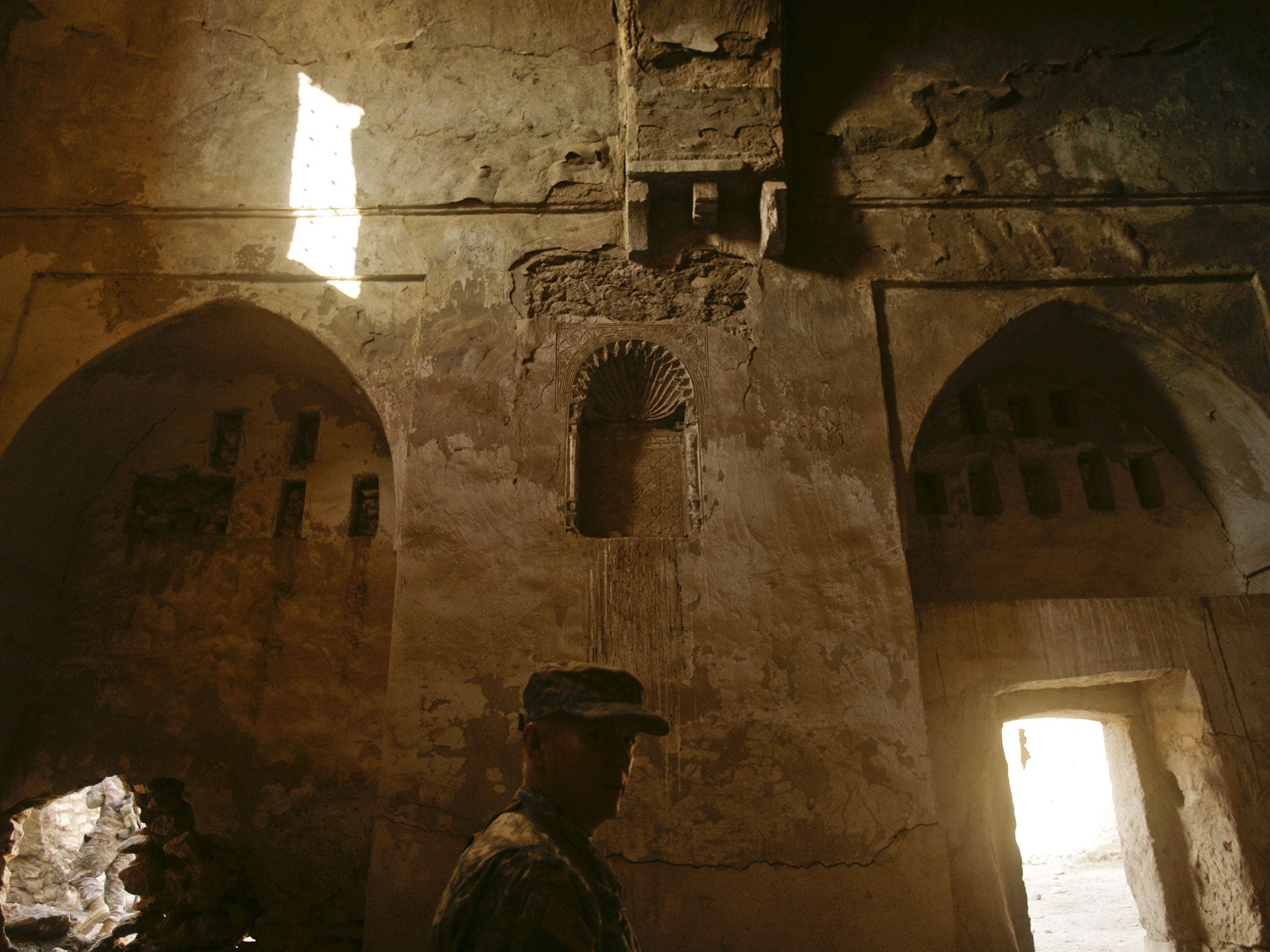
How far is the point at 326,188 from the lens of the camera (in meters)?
5.18

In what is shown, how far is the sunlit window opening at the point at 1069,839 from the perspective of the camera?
755cm

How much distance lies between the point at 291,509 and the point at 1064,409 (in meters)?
5.40

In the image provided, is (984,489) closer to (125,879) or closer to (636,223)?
(636,223)

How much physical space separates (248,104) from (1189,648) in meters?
6.61

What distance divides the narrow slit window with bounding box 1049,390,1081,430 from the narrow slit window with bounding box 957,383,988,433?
49 centimetres

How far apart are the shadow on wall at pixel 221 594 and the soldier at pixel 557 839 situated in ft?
10.7

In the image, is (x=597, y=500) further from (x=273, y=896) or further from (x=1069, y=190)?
(x=1069, y=190)

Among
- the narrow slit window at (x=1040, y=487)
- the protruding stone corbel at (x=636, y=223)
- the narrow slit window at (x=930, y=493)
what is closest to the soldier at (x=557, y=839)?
the protruding stone corbel at (x=636, y=223)

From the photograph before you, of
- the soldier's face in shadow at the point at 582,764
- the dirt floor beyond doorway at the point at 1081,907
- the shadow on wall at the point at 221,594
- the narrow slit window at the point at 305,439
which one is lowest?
the dirt floor beyond doorway at the point at 1081,907

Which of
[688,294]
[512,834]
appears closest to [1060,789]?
[688,294]

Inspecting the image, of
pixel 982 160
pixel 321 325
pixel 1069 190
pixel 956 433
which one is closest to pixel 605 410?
pixel 321 325

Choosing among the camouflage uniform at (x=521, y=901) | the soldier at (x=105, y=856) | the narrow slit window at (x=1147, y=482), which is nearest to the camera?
the camouflage uniform at (x=521, y=901)

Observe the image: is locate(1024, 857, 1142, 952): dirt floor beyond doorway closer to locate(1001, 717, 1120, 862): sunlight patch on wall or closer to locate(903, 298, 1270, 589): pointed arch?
locate(1001, 717, 1120, 862): sunlight patch on wall

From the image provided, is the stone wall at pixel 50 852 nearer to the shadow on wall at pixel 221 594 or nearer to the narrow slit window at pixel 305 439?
the shadow on wall at pixel 221 594
